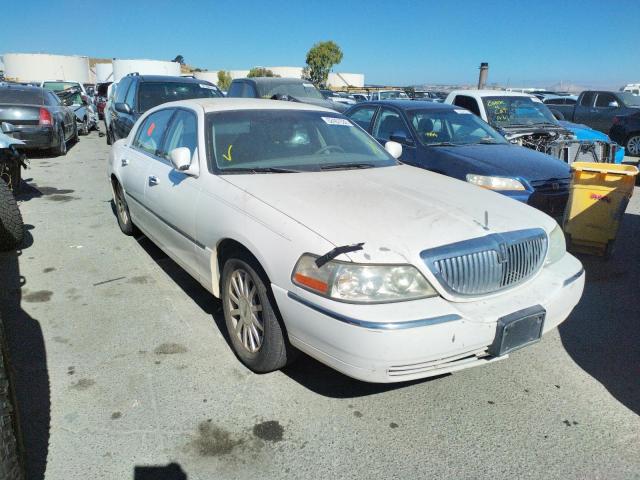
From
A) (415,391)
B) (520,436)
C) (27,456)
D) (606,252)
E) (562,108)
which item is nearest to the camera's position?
(27,456)

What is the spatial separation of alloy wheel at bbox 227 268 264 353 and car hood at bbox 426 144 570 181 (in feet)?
11.4

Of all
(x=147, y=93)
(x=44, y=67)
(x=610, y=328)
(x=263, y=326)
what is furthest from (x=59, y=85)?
(x=44, y=67)

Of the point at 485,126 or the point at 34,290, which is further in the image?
the point at 485,126

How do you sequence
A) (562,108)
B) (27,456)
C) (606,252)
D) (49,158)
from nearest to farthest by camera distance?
1. (27,456)
2. (606,252)
3. (49,158)
4. (562,108)

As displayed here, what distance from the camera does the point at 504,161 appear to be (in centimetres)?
575

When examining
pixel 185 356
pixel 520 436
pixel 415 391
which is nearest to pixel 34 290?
pixel 185 356

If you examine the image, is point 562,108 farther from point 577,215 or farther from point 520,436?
point 520,436

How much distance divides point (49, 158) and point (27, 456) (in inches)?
418

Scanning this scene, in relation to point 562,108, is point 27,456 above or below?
below

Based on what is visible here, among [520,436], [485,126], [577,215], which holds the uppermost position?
[485,126]

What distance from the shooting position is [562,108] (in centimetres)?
1638

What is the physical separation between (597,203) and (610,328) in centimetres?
190

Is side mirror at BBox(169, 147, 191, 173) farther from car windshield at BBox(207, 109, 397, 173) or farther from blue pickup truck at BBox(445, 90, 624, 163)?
blue pickup truck at BBox(445, 90, 624, 163)

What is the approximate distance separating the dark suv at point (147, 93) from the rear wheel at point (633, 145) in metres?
10.5
